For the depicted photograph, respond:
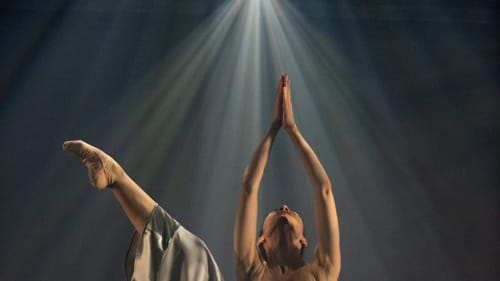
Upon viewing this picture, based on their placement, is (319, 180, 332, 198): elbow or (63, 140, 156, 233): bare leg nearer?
(63, 140, 156, 233): bare leg

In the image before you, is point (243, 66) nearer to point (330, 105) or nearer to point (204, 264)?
point (330, 105)

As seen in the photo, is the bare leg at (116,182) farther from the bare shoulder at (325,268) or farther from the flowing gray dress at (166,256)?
the bare shoulder at (325,268)

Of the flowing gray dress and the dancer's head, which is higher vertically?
the dancer's head

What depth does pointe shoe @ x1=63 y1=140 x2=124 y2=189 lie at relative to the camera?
5.02 ft

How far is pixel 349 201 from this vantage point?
9.64 ft

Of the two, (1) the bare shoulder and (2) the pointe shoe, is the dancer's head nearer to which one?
(1) the bare shoulder

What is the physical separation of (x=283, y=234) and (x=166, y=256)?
1.47 ft

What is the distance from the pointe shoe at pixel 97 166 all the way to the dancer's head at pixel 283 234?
0.53 metres

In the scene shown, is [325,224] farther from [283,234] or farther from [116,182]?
[116,182]

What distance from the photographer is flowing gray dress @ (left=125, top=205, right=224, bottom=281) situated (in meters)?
1.50

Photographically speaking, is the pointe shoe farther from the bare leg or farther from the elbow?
the elbow

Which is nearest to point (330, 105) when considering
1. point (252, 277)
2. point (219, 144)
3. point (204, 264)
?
point (219, 144)

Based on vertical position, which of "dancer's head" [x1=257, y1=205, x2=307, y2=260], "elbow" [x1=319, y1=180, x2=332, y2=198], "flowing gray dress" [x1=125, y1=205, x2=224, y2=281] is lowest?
"flowing gray dress" [x1=125, y1=205, x2=224, y2=281]

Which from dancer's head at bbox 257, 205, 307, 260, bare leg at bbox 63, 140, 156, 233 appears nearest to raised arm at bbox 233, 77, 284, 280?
dancer's head at bbox 257, 205, 307, 260
